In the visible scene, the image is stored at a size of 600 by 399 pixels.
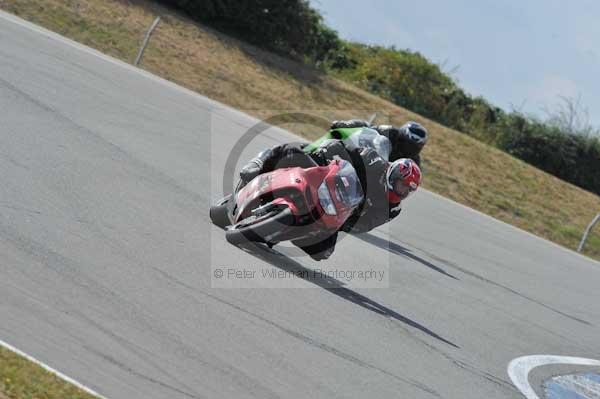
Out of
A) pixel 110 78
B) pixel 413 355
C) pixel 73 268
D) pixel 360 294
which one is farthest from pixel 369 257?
pixel 110 78

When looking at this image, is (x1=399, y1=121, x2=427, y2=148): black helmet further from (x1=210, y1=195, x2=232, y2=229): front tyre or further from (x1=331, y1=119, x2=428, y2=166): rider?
(x1=210, y1=195, x2=232, y2=229): front tyre

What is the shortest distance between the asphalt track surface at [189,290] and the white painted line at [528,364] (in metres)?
0.13

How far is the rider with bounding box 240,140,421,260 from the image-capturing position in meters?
9.31

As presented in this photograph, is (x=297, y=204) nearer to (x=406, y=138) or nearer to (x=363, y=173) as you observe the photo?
(x=363, y=173)

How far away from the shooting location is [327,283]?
9.47 meters

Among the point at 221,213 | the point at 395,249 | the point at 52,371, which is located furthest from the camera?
the point at 395,249

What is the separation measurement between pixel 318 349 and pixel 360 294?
8.43 feet

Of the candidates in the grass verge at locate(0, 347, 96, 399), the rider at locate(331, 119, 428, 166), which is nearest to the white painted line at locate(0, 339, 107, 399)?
the grass verge at locate(0, 347, 96, 399)

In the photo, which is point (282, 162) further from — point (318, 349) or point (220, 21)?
point (220, 21)

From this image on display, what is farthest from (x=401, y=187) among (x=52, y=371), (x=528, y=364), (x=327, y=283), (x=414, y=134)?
(x=52, y=371)

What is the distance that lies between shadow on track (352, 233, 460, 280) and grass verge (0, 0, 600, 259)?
823cm

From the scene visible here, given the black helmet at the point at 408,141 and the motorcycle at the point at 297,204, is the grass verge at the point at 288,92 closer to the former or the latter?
the black helmet at the point at 408,141

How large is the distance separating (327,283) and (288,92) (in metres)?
16.5

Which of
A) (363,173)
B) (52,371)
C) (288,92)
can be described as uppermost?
(363,173)
